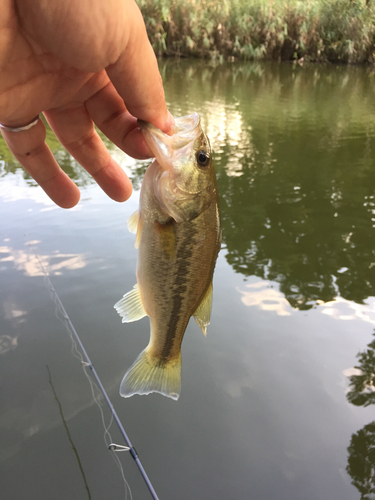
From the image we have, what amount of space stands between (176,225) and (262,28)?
3432 cm

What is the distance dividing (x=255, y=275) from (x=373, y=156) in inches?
305

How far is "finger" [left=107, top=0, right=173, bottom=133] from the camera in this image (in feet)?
5.07

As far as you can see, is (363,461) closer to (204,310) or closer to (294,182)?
(204,310)

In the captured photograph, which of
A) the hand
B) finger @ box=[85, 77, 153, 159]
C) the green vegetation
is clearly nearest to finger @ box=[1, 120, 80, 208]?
the hand

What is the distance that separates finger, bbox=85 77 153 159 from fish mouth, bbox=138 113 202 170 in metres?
0.26

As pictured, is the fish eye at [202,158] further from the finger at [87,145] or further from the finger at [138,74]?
the finger at [87,145]

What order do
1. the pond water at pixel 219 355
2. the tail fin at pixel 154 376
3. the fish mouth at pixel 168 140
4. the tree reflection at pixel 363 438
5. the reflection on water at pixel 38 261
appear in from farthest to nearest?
the reflection on water at pixel 38 261
the tree reflection at pixel 363 438
the pond water at pixel 219 355
the tail fin at pixel 154 376
the fish mouth at pixel 168 140

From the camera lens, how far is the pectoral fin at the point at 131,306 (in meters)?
1.98

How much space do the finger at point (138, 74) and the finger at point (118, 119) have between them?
1.03 feet

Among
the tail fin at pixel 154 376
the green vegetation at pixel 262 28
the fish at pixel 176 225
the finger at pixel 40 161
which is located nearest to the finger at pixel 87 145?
the finger at pixel 40 161

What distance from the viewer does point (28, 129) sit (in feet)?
7.06

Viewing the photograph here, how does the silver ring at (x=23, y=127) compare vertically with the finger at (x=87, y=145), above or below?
above

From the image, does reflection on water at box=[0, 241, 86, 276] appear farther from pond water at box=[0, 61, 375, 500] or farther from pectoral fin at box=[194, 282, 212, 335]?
pectoral fin at box=[194, 282, 212, 335]

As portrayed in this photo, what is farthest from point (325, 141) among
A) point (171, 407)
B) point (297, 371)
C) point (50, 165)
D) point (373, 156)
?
point (50, 165)
